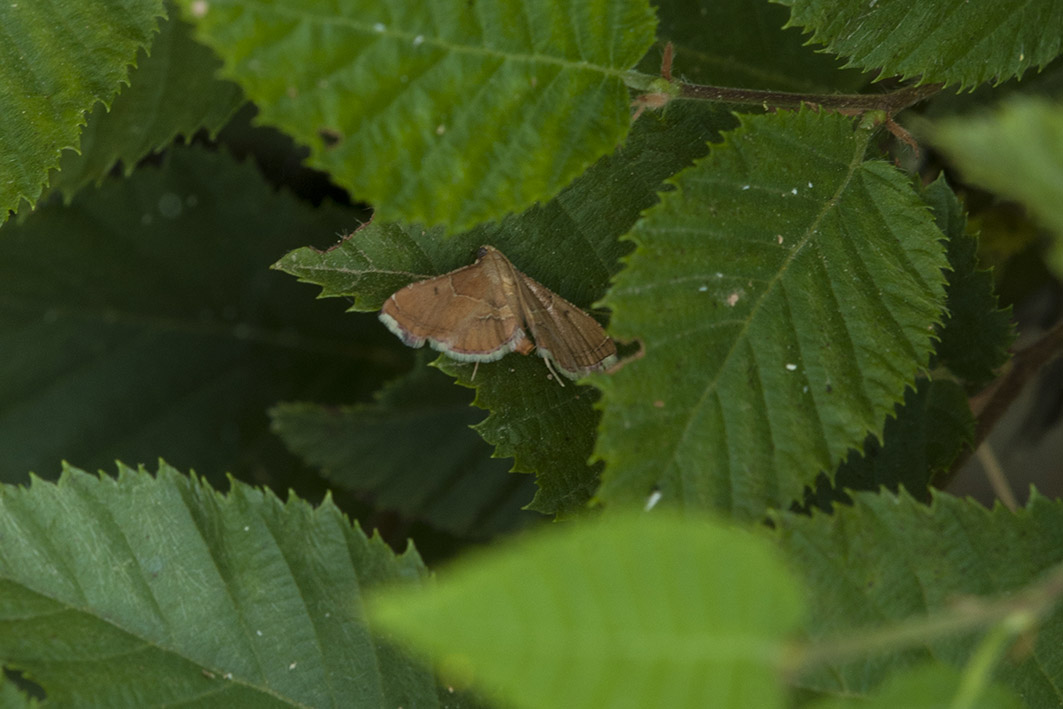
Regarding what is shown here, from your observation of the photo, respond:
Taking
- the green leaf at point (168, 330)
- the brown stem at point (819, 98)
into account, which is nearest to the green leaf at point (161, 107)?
the green leaf at point (168, 330)

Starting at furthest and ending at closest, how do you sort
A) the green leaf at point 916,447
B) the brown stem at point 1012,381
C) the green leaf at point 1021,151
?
the brown stem at point 1012,381 → the green leaf at point 916,447 → the green leaf at point 1021,151

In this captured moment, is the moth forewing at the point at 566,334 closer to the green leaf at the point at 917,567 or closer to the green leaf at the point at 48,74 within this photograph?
the green leaf at the point at 917,567

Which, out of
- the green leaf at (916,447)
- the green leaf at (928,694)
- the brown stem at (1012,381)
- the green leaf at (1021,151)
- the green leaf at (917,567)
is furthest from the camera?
the brown stem at (1012,381)

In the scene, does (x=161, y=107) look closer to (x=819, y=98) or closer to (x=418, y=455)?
(x=418, y=455)

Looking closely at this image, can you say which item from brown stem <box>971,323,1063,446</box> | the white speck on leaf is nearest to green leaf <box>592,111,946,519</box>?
brown stem <box>971,323,1063,446</box>

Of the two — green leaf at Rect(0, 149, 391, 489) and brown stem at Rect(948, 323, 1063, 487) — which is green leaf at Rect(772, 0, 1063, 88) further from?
green leaf at Rect(0, 149, 391, 489)

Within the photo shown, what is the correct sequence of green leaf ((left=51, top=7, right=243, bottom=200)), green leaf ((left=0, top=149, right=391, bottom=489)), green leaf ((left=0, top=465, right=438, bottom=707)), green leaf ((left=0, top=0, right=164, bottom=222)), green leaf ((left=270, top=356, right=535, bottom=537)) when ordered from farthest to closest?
green leaf ((left=0, top=149, right=391, bottom=489))
green leaf ((left=270, top=356, right=535, bottom=537))
green leaf ((left=51, top=7, right=243, bottom=200))
green leaf ((left=0, top=0, right=164, bottom=222))
green leaf ((left=0, top=465, right=438, bottom=707))

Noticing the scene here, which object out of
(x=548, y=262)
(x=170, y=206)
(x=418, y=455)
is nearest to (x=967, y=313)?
(x=548, y=262)

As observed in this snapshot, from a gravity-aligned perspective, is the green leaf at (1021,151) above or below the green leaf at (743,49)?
below
